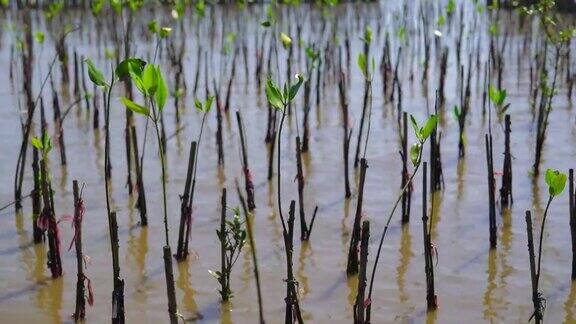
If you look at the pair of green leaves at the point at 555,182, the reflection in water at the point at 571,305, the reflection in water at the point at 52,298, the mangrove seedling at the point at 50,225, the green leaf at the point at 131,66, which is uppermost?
the green leaf at the point at 131,66

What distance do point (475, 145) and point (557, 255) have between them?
72.0 inches

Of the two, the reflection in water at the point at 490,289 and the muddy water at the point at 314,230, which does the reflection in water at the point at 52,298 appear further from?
the reflection in water at the point at 490,289

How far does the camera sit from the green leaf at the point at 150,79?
86.3 inches

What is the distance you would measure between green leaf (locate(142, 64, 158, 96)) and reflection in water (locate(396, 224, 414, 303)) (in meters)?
1.19

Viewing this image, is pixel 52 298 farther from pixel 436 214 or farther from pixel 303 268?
pixel 436 214

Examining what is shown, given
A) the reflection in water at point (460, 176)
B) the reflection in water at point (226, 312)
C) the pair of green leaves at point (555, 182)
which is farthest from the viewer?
the reflection in water at point (460, 176)

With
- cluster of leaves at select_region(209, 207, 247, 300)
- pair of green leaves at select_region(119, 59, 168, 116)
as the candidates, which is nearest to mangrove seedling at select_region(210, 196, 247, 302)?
cluster of leaves at select_region(209, 207, 247, 300)

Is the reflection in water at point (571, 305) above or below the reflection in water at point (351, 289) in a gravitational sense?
below

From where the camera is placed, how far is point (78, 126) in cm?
575

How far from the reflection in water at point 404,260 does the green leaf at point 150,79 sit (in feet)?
3.90

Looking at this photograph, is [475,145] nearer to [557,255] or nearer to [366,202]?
[366,202]

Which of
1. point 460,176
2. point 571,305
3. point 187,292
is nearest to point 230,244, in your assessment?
point 187,292

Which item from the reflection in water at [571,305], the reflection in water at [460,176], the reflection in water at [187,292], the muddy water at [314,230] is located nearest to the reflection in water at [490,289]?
the muddy water at [314,230]

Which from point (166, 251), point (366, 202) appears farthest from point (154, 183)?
point (166, 251)
